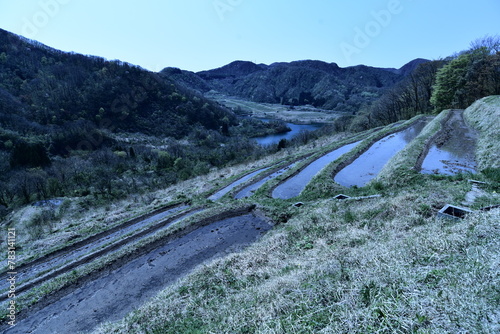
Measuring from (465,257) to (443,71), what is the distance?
4729cm

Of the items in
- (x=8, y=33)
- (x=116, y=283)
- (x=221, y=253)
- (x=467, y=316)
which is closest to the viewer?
(x=467, y=316)

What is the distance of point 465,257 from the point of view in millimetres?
4426

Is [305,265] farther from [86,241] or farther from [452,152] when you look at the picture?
[452,152]

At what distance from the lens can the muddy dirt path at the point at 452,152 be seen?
1404 cm

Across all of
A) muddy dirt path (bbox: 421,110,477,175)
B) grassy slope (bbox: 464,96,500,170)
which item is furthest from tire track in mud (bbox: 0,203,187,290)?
grassy slope (bbox: 464,96,500,170)

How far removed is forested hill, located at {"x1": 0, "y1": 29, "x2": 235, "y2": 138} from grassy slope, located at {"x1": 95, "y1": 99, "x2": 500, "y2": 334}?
268 feet

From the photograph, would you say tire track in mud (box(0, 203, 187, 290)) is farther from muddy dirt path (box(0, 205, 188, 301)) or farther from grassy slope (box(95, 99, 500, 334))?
grassy slope (box(95, 99, 500, 334))

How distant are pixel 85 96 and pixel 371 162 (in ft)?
330

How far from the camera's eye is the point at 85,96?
85.9 m

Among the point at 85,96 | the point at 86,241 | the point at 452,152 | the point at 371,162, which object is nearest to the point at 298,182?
the point at 371,162

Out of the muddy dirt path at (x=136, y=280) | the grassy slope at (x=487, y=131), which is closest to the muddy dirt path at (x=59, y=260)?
the muddy dirt path at (x=136, y=280)

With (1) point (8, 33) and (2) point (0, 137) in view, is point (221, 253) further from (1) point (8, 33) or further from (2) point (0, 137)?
(1) point (8, 33)

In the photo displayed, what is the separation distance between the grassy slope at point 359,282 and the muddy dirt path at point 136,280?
194cm

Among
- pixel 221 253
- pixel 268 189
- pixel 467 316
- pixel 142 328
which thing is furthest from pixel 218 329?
pixel 268 189
